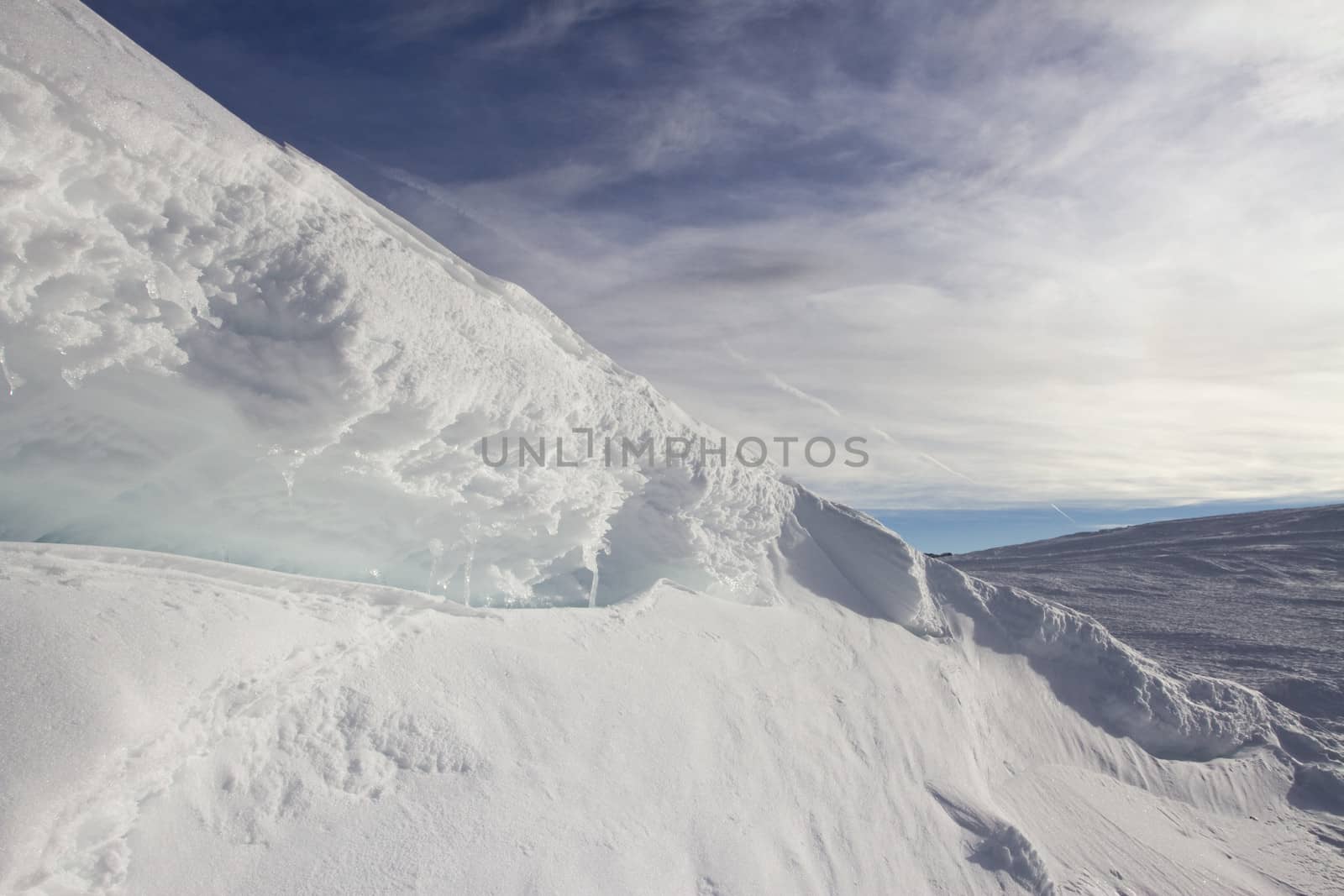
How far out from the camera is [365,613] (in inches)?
148

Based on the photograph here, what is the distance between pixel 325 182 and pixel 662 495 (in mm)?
3105

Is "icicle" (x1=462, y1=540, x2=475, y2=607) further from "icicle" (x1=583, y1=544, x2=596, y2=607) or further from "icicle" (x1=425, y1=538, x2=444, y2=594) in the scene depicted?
"icicle" (x1=583, y1=544, x2=596, y2=607)

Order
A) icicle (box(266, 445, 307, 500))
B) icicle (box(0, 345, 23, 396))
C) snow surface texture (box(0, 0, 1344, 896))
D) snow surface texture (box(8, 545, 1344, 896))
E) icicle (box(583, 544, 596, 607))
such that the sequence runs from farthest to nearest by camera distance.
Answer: icicle (box(583, 544, 596, 607)), icicle (box(266, 445, 307, 500)), icicle (box(0, 345, 23, 396)), snow surface texture (box(0, 0, 1344, 896)), snow surface texture (box(8, 545, 1344, 896))

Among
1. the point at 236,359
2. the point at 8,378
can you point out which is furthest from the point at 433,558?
the point at 8,378

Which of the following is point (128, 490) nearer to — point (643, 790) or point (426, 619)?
point (426, 619)

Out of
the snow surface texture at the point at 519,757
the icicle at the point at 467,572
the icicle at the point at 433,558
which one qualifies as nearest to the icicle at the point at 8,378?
the snow surface texture at the point at 519,757

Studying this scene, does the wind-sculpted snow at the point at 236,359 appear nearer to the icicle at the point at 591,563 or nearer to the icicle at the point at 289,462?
the icicle at the point at 289,462

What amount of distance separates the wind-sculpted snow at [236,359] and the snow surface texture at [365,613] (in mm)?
16

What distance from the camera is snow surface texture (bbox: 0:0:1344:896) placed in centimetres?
275

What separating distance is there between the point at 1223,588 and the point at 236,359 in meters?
19.7

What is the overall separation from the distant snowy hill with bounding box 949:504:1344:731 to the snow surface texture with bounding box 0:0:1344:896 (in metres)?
5.53

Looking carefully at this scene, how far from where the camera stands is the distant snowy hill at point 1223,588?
418 inches

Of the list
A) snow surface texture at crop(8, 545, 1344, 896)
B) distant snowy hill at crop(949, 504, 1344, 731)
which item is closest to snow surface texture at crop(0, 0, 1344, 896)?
snow surface texture at crop(8, 545, 1344, 896)

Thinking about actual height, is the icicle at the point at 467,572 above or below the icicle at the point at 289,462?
below
